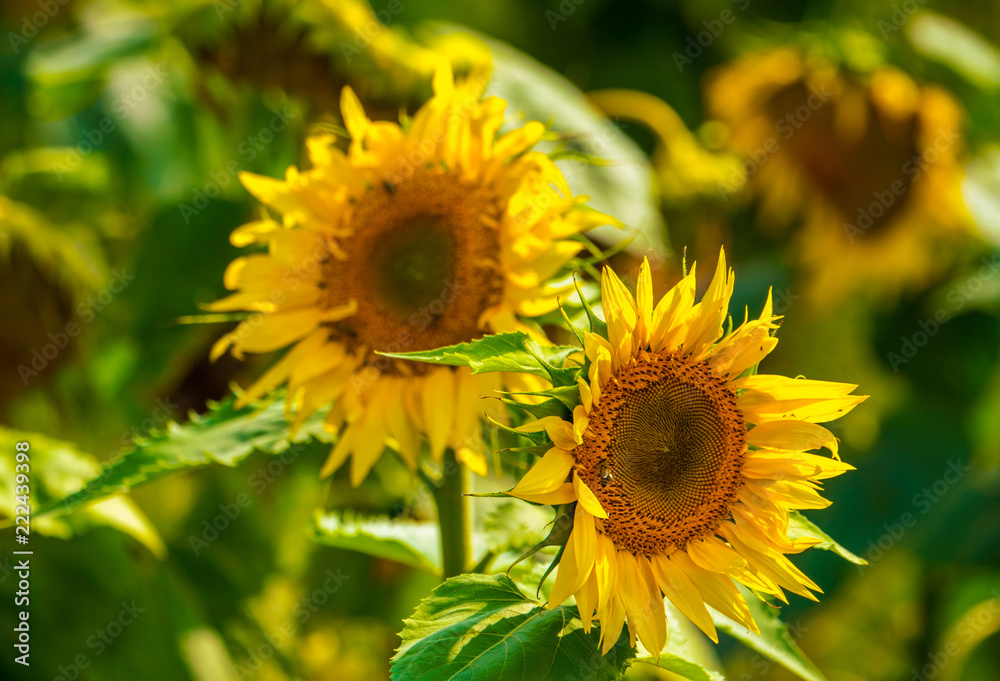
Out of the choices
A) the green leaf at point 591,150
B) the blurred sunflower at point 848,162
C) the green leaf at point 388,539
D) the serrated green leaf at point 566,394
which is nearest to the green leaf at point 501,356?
the serrated green leaf at point 566,394

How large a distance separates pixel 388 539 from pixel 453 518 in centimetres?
6

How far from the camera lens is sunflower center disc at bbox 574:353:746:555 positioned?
0.50m

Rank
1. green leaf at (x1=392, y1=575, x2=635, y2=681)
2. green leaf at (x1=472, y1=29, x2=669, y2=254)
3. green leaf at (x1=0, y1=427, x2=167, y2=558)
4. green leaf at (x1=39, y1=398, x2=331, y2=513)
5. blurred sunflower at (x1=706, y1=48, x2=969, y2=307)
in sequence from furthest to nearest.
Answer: blurred sunflower at (x1=706, y1=48, x2=969, y2=307) < green leaf at (x1=472, y1=29, x2=669, y2=254) < green leaf at (x1=0, y1=427, x2=167, y2=558) < green leaf at (x1=39, y1=398, x2=331, y2=513) < green leaf at (x1=392, y1=575, x2=635, y2=681)

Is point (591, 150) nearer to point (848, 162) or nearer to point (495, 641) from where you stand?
point (495, 641)

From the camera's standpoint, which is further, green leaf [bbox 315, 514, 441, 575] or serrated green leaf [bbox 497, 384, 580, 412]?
green leaf [bbox 315, 514, 441, 575]

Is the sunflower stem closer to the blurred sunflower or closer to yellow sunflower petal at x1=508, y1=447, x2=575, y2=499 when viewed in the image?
yellow sunflower petal at x1=508, y1=447, x2=575, y2=499

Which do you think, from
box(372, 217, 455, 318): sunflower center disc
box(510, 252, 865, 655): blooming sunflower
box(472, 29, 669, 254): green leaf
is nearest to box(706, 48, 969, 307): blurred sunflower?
box(472, 29, 669, 254): green leaf

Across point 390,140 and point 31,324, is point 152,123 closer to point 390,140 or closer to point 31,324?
point 31,324

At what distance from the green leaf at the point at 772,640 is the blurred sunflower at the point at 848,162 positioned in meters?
0.97

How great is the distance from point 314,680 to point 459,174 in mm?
954

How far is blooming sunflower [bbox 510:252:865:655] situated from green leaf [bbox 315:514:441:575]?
23 centimetres

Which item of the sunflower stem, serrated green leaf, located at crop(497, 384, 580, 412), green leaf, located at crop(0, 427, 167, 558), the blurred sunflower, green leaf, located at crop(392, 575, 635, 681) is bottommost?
green leaf, located at crop(0, 427, 167, 558)

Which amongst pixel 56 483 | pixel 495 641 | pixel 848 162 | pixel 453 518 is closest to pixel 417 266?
pixel 453 518

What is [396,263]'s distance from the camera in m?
0.66
